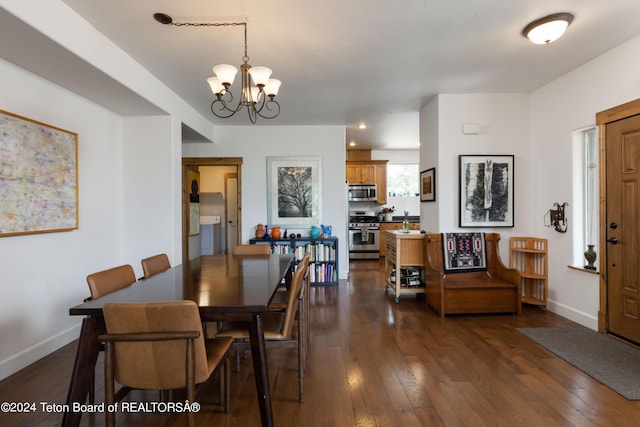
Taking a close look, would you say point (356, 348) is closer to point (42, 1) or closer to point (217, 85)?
point (217, 85)

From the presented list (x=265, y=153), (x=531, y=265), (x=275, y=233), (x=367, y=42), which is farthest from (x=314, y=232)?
(x=367, y=42)

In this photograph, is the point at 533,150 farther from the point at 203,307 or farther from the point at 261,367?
the point at 203,307

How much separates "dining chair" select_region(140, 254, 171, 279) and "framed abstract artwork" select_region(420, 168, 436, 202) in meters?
3.15

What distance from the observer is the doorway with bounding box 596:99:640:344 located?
280cm

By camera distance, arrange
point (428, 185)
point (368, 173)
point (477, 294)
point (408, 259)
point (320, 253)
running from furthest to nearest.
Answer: point (368, 173) → point (320, 253) → point (428, 185) → point (408, 259) → point (477, 294)

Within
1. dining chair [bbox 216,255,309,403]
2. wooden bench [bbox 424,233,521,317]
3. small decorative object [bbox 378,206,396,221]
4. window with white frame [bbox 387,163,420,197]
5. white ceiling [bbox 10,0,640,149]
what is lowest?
wooden bench [bbox 424,233,521,317]

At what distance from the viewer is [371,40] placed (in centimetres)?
274

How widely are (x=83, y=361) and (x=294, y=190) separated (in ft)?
13.1

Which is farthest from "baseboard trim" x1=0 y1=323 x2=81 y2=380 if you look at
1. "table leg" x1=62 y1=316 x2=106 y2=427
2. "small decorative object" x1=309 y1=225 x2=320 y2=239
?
"small decorative object" x1=309 y1=225 x2=320 y2=239

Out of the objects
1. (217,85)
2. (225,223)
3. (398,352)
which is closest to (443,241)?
(398,352)

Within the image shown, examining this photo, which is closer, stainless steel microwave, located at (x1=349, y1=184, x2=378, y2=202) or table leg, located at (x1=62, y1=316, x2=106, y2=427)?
table leg, located at (x1=62, y1=316, x2=106, y2=427)

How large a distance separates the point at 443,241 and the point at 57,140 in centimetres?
394

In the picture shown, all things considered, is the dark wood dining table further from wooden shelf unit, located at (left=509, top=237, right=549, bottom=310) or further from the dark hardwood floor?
wooden shelf unit, located at (left=509, top=237, right=549, bottom=310)

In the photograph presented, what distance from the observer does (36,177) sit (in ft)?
8.53
